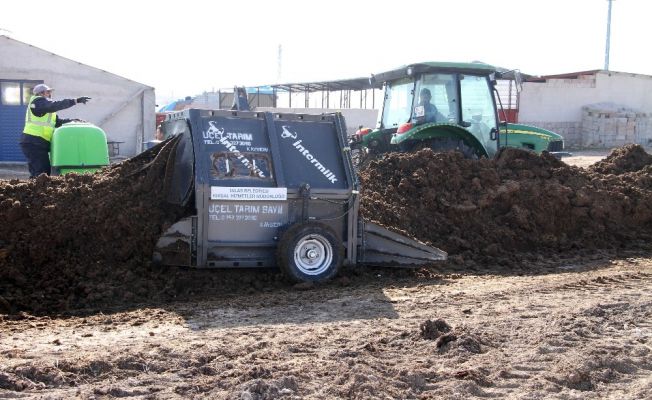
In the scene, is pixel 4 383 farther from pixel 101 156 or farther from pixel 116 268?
pixel 101 156

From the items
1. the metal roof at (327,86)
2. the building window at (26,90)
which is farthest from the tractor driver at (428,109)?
the metal roof at (327,86)

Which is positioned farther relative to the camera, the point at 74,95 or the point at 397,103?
the point at 74,95

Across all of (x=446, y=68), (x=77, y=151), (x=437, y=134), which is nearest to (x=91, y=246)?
(x=77, y=151)

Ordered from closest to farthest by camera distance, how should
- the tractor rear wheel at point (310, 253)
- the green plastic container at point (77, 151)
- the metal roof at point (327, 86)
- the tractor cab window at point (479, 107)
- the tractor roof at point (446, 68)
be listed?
the tractor rear wheel at point (310, 253) < the green plastic container at point (77, 151) < the tractor roof at point (446, 68) < the tractor cab window at point (479, 107) < the metal roof at point (327, 86)

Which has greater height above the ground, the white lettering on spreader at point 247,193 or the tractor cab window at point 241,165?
the tractor cab window at point 241,165

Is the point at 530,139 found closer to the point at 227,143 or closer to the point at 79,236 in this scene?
the point at 227,143

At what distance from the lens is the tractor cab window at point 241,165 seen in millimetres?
7102

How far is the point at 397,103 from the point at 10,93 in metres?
13.2

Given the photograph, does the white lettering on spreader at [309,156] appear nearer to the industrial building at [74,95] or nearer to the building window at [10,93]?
the industrial building at [74,95]

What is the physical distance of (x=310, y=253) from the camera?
23.7ft

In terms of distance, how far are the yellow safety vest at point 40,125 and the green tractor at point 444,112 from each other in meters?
5.04

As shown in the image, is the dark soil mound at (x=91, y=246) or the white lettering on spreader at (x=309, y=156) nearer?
the dark soil mound at (x=91, y=246)

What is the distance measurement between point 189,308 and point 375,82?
26.5 feet

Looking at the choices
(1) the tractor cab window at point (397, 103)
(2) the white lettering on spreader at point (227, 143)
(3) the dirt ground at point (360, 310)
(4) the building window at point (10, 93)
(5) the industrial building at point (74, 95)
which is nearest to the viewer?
(3) the dirt ground at point (360, 310)
